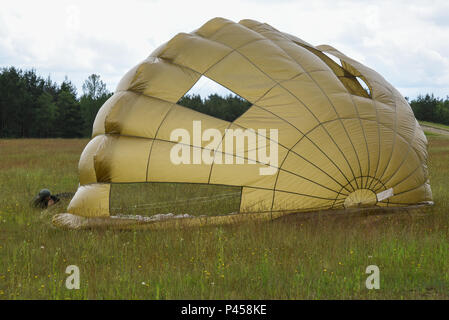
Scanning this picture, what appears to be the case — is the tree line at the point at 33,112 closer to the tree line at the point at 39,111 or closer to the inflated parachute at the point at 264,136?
the tree line at the point at 39,111

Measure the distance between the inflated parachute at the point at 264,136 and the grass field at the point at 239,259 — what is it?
511mm

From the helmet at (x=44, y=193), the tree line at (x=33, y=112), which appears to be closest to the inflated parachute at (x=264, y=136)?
the helmet at (x=44, y=193)

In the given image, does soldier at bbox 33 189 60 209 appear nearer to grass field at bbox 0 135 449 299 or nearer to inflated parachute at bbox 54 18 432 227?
grass field at bbox 0 135 449 299

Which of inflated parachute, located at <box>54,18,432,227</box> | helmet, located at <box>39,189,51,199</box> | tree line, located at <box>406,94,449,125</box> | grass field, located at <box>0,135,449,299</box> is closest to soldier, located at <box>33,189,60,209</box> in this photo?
helmet, located at <box>39,189,51,199</box>

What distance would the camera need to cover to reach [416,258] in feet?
20.5

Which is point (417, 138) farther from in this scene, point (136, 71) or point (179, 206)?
point (136, 71)

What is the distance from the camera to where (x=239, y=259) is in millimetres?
6309

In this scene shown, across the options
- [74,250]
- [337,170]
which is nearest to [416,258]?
[337,170]

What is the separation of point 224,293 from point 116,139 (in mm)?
4337

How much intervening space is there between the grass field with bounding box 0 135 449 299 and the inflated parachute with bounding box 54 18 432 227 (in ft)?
1.68

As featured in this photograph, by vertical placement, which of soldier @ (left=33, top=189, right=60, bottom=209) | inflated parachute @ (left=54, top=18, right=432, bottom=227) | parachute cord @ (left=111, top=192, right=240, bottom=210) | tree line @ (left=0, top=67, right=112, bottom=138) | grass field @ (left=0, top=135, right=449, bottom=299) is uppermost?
tree line @ (left=0, top=67, right=112, bottom=138)

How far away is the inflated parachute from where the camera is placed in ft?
26.7

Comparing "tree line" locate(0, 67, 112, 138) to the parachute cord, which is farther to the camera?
"tree line" locate(0, 67, 112, 138)

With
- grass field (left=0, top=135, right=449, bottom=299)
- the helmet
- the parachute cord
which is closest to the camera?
grass field (left=0, top=135, right=449, bottom=299)
